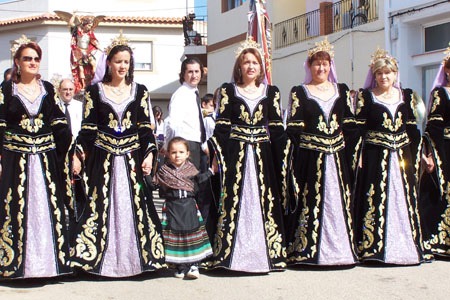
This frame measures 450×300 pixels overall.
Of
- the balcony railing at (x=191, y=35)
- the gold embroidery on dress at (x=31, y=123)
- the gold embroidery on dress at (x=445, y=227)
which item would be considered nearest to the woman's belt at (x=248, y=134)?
the gold embroidery on dress at (x=31, y=123)

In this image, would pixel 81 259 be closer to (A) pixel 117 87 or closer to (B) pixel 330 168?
(A) pixel 117 87

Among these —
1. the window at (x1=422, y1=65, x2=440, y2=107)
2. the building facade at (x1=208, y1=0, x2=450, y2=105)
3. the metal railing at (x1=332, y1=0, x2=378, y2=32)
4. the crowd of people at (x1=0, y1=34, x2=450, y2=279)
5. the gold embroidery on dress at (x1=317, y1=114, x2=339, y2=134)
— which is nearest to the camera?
the crowd of people at (x1=0, y1=34, x2=450, y2=279)

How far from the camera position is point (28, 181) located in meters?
5.58

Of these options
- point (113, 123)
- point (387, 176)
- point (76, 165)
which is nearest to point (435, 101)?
point (387, 176)

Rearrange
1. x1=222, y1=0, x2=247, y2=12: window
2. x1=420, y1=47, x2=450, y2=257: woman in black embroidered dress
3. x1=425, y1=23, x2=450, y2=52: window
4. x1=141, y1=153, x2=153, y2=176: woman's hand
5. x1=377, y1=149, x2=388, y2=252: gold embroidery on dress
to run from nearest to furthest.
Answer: x1=141, y1=153, x2=153, y2=176: woman's hand → x1=377, y1=149, x2=388, y2=252: gold embroidery on dress → x1=420, y1=47, x2=450, y2=257: woman in black embroidered dress → x1=425, y1=23, x2=450, y2=52: window → x1=222, y1=0, x2=247, y2=12: window

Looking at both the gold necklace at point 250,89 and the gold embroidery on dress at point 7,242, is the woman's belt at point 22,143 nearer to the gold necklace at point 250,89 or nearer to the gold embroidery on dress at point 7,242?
the gold embroidery on dress at point 7,242

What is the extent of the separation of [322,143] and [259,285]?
1377 mm

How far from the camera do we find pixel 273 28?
66.9 ft

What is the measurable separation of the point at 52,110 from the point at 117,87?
565mm

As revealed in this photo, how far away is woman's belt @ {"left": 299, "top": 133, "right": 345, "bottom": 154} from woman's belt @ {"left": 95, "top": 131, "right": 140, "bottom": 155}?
58.4 inches

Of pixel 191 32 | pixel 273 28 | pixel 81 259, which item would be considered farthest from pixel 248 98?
pixel 191 32

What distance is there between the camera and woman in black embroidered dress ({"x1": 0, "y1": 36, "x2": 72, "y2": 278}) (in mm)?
5492

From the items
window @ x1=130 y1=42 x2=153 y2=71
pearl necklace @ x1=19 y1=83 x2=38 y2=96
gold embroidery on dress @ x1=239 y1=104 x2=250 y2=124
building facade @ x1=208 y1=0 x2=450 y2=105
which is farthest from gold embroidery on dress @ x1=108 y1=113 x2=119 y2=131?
window @ x1=130 y1=42 x2=153 y2=71

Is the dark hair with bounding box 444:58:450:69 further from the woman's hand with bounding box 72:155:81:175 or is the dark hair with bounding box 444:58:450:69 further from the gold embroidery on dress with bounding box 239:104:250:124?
the woman's hand with bounding box 72:155:81:175
